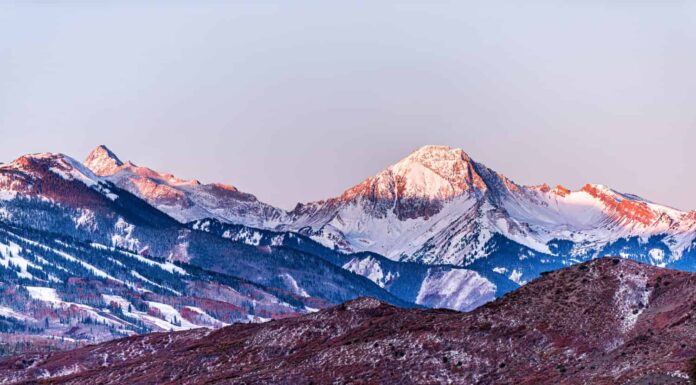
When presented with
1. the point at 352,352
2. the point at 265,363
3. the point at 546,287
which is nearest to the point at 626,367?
the point at 546,287

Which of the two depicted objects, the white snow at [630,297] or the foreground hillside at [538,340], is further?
the white snow at [630,297]

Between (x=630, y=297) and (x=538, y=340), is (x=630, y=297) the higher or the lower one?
the higher one

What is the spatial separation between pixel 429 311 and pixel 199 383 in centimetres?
3018

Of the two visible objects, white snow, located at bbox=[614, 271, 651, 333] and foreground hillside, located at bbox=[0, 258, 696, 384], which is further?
white snow, located at bbox=[614, 271, 651, 333]

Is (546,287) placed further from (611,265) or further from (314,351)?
(314,351)

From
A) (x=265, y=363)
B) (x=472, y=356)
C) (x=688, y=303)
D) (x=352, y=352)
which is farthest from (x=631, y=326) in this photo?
(x=265, y=363)

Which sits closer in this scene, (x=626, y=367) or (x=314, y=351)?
(x=626, y=367)

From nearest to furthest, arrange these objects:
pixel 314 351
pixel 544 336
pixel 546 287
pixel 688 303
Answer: pixel 688 303, pixel 544 336, pixel 546 287, pixel 314 351

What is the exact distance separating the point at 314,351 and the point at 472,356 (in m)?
28.9

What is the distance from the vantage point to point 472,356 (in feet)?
541

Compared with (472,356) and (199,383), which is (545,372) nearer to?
(472,356)

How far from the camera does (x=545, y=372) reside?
153125 mm

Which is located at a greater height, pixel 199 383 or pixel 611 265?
pixel 611 265

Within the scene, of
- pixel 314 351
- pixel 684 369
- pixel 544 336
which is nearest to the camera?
pixel 684 369
